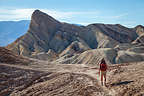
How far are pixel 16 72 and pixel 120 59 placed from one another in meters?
32.7

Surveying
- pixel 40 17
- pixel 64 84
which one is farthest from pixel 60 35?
pixel 64 84

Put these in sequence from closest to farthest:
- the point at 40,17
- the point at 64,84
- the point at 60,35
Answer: the point at 64,84 → the point at 60,35 → the point at 40,17

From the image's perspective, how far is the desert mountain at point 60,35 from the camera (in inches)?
2827

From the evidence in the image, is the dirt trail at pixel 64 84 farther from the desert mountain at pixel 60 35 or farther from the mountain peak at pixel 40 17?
the mountain peak at pixel 40 17

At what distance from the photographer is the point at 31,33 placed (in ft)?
253

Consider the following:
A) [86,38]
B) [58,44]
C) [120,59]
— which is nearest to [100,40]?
[86,38]

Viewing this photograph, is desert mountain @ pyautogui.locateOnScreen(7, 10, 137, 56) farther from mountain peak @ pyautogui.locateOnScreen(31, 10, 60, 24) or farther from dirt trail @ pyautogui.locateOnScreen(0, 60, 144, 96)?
dirt trail @ pyautogui.locateOnScreen(0, 60, 144, 96)

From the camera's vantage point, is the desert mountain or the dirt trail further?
the desert mountain

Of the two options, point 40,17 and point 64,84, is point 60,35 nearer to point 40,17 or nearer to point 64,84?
point 40,17

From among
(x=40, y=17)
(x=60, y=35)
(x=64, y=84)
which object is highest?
(x=40, y=17)

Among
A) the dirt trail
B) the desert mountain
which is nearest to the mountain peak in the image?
the desert mountain

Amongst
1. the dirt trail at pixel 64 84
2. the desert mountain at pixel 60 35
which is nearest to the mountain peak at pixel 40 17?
the desert mountain at pixel 60 35

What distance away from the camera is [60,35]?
263 ft

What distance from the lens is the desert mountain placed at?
7181 centimetres
